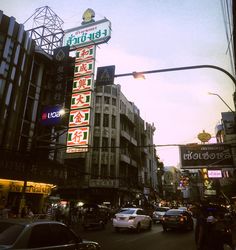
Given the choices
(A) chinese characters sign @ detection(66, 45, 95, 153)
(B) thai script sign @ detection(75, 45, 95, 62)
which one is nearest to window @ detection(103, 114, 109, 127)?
(B) thai script sign @ detection(75, 45, 95, 62)

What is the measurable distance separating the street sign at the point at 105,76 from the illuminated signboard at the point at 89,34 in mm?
15936

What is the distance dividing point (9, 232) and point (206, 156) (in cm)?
1257

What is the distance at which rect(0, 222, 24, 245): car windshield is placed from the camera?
4.54 m

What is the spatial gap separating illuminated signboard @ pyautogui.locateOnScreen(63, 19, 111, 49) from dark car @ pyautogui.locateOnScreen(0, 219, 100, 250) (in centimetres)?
2095

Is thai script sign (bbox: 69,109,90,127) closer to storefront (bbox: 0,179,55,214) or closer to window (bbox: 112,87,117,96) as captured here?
storefront (bbox: 0,179,55,214)

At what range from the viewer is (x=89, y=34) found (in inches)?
1001

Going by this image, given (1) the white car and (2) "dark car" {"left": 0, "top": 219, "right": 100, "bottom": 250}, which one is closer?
(2) "dark car" {"left": 0, "top": 219, "right": 100, "bottom": 250}

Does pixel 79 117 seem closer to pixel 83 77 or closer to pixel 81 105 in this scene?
pixel 81 105

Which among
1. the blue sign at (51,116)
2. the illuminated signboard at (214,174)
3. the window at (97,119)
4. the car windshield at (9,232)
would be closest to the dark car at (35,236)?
the car windshield at (9,232)

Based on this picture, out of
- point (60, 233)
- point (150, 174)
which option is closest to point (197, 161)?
point (60, 233)

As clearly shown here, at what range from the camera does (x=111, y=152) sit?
1640 inches

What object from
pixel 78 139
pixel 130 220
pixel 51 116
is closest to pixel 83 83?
pixel 51 116

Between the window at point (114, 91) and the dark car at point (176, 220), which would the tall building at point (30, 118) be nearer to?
the dark car at point (176, 220)

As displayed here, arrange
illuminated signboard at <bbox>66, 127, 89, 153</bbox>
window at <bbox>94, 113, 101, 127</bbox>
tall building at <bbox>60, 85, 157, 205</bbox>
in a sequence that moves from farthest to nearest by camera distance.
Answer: window at <bbox>94, 113, 101, 127</bbox>, tall building at <bbox>60, 85, 157, 205</bbox>, illuminated signboard at <bbox>66, 127, 89, 153</bbox>
